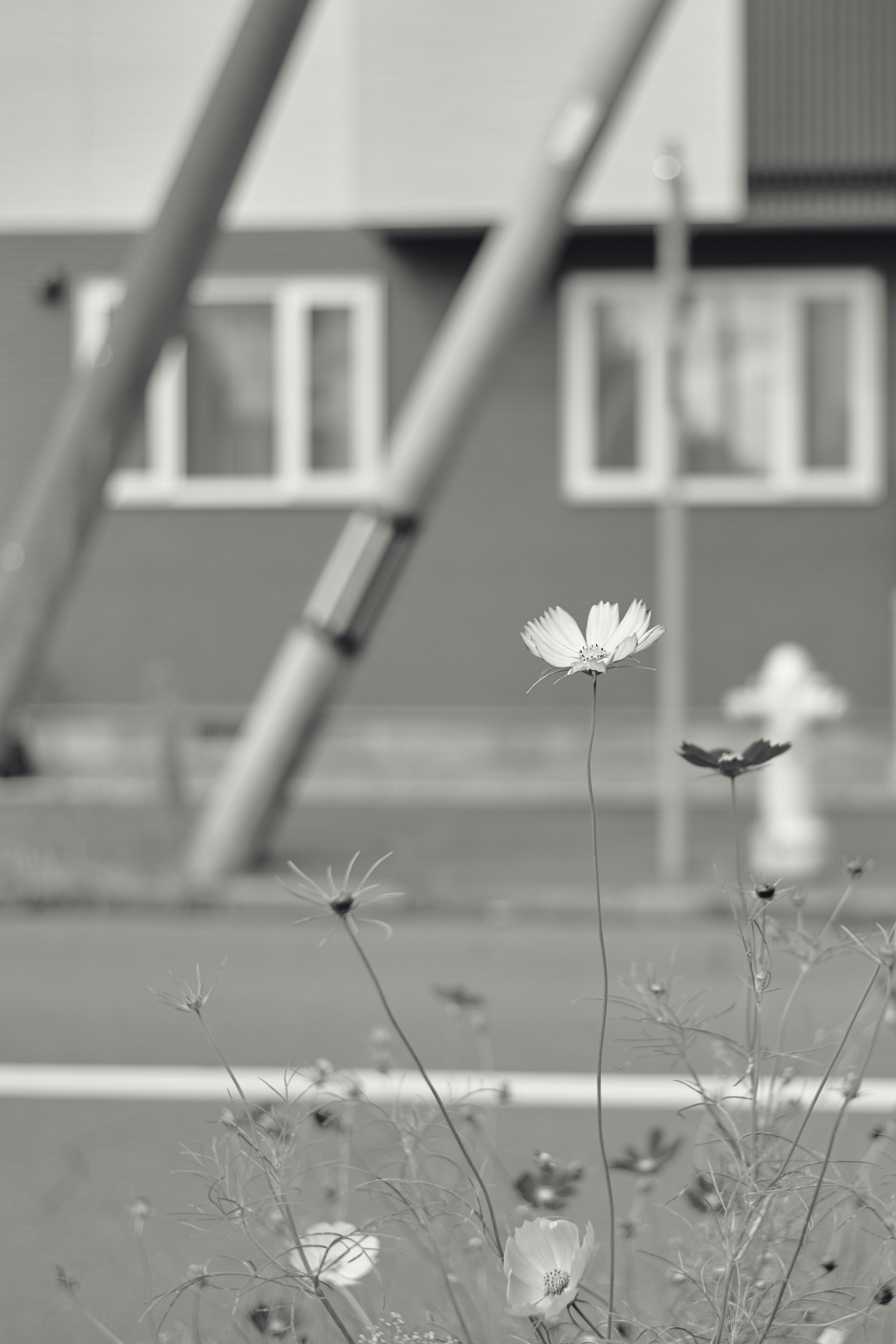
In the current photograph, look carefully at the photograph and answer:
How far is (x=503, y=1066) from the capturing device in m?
5.16

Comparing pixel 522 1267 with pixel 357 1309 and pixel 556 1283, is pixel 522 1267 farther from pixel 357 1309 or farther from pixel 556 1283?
pixel 357 1309

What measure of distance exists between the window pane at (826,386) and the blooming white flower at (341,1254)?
11.9 m

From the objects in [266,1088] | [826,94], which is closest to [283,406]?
[826,94]

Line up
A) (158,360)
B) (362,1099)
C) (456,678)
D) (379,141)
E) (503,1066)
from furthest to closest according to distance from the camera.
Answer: (456,678) < (379,141) < (158,360) < (503,1066) < (362,1099)

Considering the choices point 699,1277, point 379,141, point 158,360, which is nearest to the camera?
point 699,1277

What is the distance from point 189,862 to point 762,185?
699cm

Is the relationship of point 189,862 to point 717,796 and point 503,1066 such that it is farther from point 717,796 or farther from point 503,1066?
point 717,796

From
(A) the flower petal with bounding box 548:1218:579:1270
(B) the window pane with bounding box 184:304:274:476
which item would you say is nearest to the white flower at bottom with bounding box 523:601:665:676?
(A) the flower petal with bounding box 548:1218:579:1270

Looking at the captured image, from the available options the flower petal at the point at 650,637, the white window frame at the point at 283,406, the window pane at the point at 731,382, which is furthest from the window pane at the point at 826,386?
the flower petal at the point at 650,637

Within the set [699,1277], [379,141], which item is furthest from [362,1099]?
[379,141]

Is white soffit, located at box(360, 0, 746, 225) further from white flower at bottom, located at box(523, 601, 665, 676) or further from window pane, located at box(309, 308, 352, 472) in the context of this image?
white flower at bottom, located at box(523, 601, 665, 676)

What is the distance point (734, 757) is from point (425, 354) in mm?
11972

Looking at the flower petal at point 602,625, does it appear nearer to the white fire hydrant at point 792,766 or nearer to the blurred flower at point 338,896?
the blurred flower at point 338,896

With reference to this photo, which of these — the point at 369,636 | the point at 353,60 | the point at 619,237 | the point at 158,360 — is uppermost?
the point at 353,60
